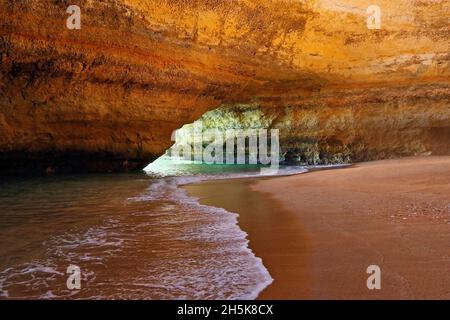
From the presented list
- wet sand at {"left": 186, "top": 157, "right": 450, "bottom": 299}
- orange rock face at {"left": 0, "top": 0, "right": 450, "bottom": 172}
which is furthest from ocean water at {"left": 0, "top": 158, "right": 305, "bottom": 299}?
orange rock face at {"left": 0, "top": 0, "right": 450, "bottom": 172}

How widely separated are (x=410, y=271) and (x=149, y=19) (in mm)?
8010

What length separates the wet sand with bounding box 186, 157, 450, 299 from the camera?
2.24 meters

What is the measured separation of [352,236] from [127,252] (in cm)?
184

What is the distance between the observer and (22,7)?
773 centimetres

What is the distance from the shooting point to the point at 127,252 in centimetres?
312

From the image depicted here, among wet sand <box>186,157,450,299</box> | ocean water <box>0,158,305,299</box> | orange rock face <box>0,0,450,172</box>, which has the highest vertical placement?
orange rock face <box>0,0,450,172</box>

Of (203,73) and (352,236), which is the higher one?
(203,73)

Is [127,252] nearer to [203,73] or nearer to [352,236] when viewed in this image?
[352,236]

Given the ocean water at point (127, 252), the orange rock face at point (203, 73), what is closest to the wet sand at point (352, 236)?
the ocean water at point (127, 252)

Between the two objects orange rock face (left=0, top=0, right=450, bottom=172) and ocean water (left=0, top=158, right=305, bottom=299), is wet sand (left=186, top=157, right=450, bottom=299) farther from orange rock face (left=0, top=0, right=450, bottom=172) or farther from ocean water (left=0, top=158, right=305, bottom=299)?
orange rock face (left=0, top=0, right=450, bottom=172)

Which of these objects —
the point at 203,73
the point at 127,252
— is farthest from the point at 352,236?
the point at 203,73

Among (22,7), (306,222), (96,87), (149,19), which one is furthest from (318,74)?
(306,222)

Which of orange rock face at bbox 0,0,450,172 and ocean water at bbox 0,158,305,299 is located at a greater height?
orange rock face at bbox 0,0,450,172

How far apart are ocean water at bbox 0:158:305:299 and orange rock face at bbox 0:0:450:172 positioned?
452cm
